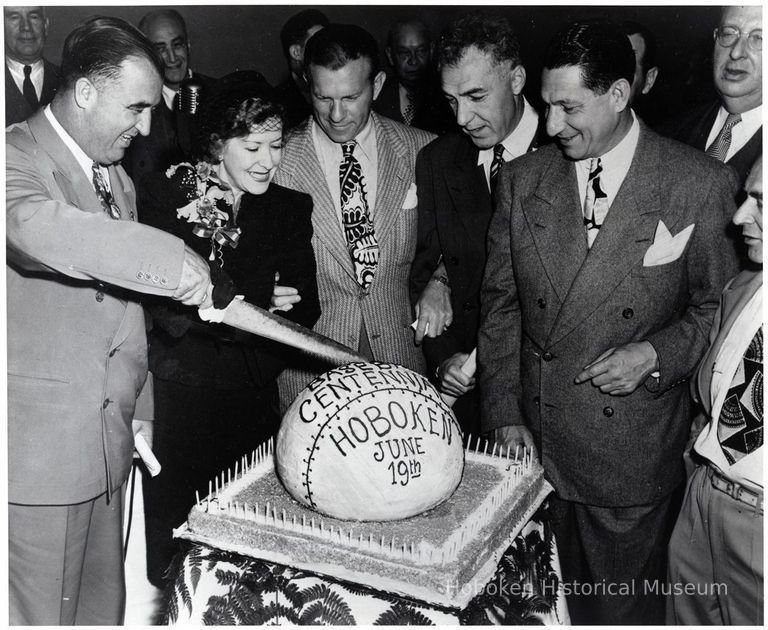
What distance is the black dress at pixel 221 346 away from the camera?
283 cm

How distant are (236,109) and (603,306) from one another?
1.58 meters

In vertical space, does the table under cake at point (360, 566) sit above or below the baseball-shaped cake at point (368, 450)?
below

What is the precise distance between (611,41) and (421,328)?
1.42 metres

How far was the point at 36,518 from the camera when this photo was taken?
231cm

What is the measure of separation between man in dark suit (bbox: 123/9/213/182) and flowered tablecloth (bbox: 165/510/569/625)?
7.31ft

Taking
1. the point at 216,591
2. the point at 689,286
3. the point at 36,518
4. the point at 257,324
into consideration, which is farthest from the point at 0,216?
the point at 689,286

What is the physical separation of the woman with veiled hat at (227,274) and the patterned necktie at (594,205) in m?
1.17

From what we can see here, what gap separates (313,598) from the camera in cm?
189

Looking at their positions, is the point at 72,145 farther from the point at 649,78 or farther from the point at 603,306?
the point at 649,78

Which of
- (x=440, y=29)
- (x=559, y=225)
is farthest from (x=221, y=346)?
(x=440, y=29)

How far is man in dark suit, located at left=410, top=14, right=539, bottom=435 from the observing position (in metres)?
3.05

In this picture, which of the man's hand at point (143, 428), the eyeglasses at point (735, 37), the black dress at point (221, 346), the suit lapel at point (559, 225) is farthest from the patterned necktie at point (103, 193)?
the eyeglasses at point (735, 37)

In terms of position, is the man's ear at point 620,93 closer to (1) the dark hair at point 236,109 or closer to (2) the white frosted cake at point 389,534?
(1) the dark hair at point 236,109

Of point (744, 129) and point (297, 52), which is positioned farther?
point (297, 52)
